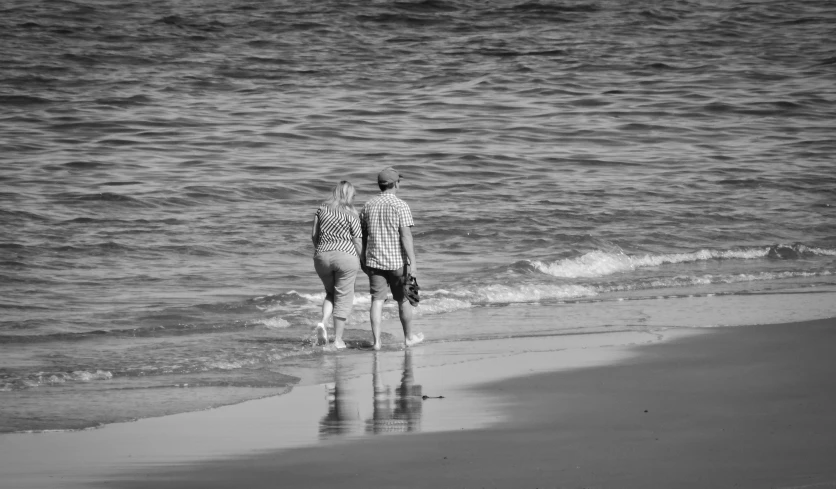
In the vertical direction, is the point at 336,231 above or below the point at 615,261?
above

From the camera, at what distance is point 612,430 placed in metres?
5.71

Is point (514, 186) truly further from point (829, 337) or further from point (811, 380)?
point (811, 380)

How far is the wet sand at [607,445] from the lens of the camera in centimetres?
494

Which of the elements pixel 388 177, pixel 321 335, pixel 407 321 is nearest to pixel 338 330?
pixel 321 335

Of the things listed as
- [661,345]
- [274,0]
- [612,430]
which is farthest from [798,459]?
[274,0]

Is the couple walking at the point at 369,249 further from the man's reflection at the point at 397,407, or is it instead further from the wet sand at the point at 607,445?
the wet sand at the point at 607,445

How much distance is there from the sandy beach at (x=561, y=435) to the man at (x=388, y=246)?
1.21m

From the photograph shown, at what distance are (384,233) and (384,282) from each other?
46 cm

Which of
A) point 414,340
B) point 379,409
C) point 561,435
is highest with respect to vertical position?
point 561,435

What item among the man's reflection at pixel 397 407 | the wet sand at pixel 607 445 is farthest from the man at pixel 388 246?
the wet sand at pixel 607 445

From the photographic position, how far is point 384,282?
29.5ft

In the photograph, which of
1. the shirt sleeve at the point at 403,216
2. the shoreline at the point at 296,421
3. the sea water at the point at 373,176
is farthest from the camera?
the sea water at the point at 373,176

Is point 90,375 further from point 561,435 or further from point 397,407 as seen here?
point 561,435

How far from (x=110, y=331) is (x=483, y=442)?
512cm
